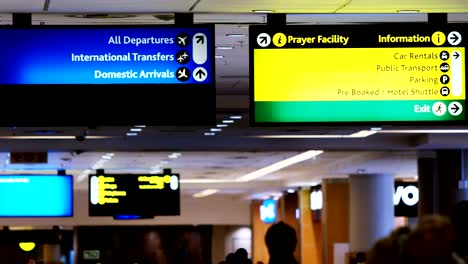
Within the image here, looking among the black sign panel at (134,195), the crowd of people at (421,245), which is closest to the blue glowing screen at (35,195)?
the black sign panel at (134,195)

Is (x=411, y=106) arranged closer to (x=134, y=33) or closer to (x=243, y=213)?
(x=134, y=33)

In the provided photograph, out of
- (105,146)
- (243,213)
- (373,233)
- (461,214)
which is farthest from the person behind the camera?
(243,213)

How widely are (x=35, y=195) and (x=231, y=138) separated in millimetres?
4009

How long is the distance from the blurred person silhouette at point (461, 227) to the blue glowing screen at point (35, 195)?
1634 cm

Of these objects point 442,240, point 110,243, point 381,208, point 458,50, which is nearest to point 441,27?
point 458,50

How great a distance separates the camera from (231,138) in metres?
20.2

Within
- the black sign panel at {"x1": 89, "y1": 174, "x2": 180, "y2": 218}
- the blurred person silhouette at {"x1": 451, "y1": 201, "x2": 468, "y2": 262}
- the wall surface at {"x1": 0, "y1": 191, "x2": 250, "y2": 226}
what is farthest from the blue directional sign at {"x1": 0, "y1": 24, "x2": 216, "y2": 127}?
the wall surface at {"x1": 0, "y1": 191, "x2": 250, "y2": 226}

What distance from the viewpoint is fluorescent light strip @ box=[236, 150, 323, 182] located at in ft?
79.6

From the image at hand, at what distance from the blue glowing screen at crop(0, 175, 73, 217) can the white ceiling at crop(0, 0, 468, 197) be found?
0.65 meters

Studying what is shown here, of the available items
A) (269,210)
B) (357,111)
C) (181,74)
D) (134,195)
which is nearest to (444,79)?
(357,111)

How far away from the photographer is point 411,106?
8117mm

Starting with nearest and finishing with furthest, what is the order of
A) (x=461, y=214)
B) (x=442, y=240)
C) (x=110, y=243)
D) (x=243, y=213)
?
(x=442, y=240) < (x=461, y=214) < (x=243, y=213) < (x=110, y=243)

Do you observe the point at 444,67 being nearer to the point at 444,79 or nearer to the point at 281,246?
the point at 444,79

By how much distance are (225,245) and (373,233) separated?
18.8 meters
